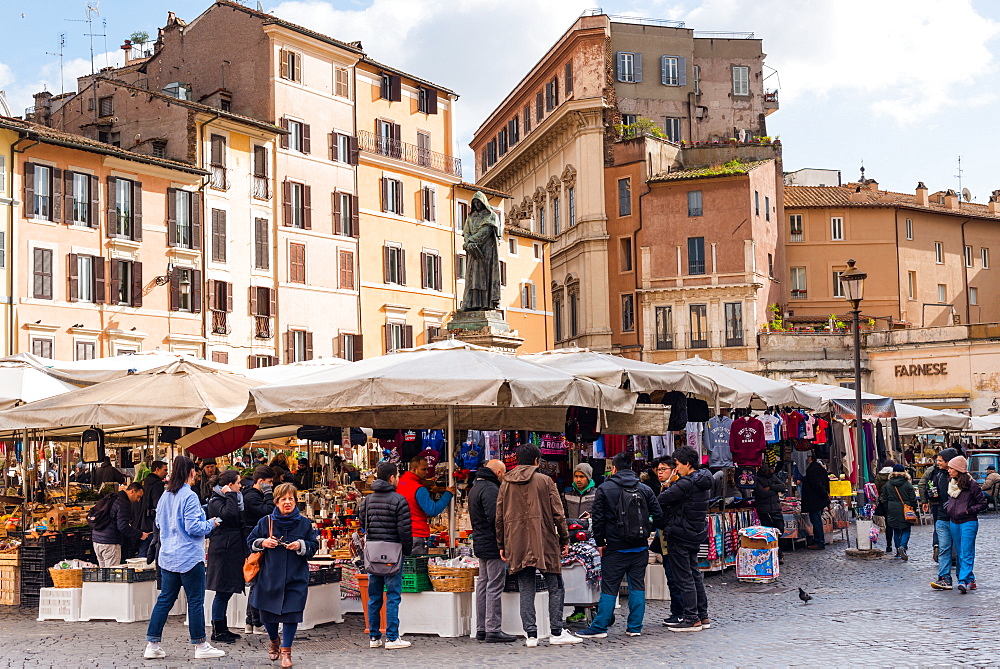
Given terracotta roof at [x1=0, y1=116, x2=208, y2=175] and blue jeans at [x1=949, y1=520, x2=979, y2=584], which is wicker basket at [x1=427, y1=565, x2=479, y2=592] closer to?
blue jeans at [x1=949, y1=520, x2=979, y2=584]

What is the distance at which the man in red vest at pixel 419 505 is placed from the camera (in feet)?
39.7

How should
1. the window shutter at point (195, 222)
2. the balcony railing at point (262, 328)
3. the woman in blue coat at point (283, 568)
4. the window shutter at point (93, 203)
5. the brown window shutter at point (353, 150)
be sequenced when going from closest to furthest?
the woman in blue coat at point (283, 568) → the window shutter at point (93, 203) → the window shutter at point (195, 222) → the balcony railing at point (262, 328) → the brown window shutter at point (353, 150)

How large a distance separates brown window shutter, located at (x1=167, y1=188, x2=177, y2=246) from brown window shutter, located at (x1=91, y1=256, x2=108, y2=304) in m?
2.65

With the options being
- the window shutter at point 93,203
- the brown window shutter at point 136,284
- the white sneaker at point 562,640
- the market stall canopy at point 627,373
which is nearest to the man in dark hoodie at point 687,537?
the white sneaker at point 562,640

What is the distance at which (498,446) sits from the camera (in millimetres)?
18328

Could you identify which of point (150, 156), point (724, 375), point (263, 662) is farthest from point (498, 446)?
point (150, 156)

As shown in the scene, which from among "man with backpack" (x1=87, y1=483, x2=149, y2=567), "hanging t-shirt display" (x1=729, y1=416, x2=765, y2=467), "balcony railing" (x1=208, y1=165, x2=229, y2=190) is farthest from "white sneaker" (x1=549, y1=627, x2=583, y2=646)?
"balcony railing" (x1=208, y1=165, x2=229, y2=190)

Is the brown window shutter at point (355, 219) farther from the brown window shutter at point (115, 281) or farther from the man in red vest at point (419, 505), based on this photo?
the man in red vest at point (419, 505)

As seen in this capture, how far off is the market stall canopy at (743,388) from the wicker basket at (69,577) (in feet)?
26.4

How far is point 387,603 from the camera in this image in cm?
1141

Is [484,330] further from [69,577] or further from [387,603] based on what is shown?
[387,603]

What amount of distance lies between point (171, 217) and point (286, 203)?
4.83 meters

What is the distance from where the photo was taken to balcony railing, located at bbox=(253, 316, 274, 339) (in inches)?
1692

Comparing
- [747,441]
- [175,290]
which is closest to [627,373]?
[747,441]
